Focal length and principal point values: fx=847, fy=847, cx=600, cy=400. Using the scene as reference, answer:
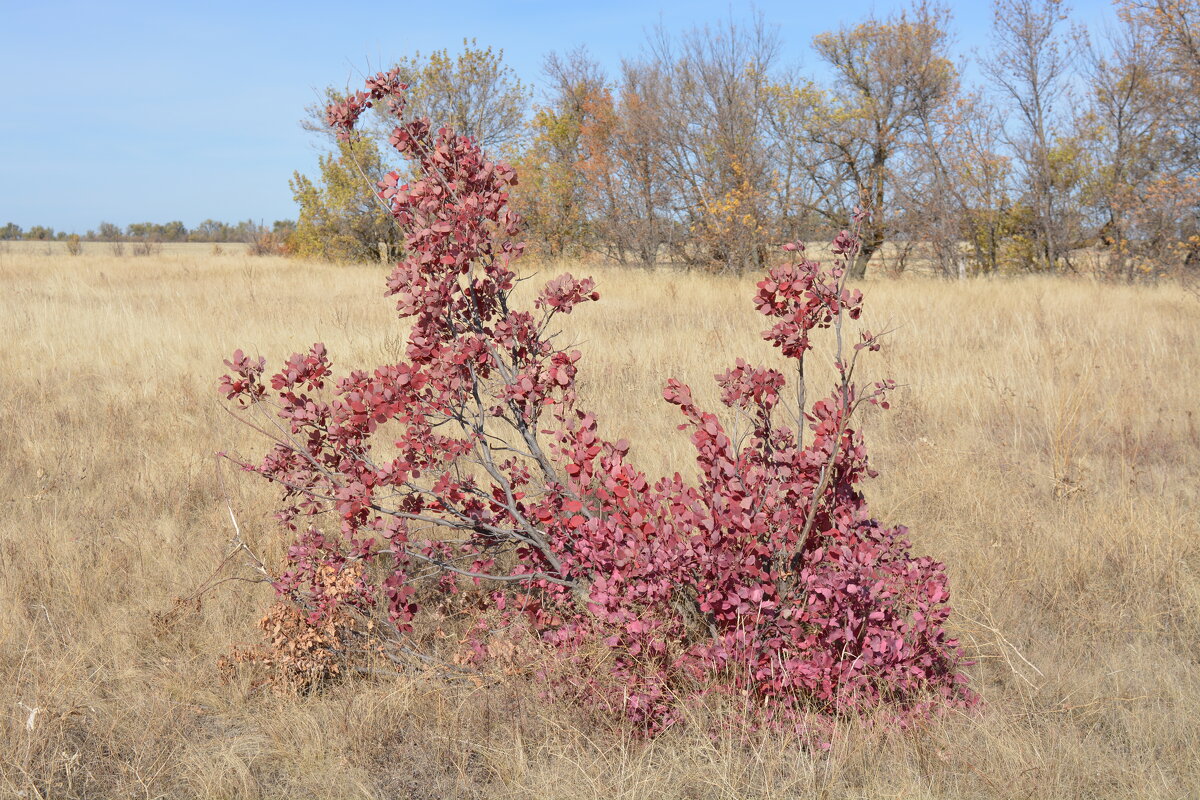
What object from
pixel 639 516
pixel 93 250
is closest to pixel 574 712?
pixel 639 516

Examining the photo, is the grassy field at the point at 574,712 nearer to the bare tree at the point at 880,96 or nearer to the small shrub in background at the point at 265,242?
the bare tree at the point at 880,96

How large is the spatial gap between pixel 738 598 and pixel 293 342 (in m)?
7.14

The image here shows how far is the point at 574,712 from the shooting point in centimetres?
269

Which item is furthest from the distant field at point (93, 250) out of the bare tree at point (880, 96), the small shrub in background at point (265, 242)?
the bare tree at point (880, 96)

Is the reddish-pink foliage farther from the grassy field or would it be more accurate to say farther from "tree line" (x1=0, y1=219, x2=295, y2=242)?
"tree line" (x1=0, y1=219, x2=295, y2=242)

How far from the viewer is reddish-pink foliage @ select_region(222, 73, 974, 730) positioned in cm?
258

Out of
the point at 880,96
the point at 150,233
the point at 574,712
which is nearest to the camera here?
the point at 574,712

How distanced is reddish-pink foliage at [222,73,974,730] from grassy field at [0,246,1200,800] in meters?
0.20

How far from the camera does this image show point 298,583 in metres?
3.19

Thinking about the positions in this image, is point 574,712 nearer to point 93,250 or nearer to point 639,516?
point 639,516

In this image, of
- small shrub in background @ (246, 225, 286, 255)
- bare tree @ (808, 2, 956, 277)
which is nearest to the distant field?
small shrub in background @ (246, 225, 286, 255)

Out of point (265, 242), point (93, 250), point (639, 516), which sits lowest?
point (639, 516)

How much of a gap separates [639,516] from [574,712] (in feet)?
2.15

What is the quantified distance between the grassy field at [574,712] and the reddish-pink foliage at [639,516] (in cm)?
20
